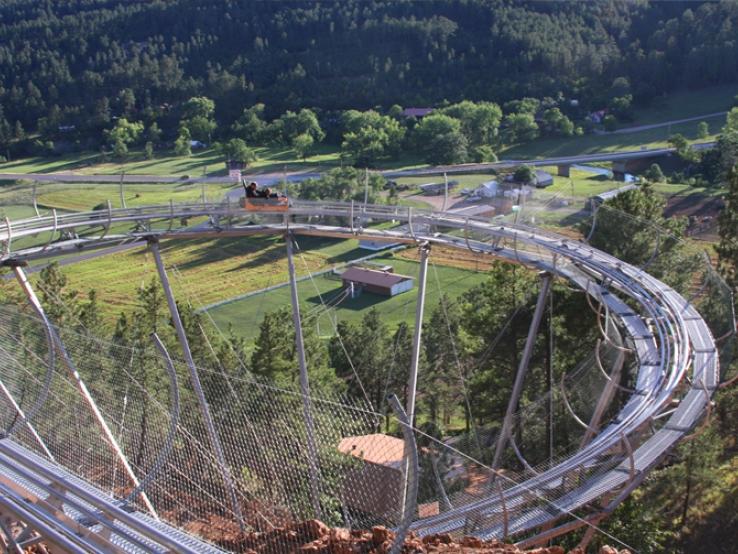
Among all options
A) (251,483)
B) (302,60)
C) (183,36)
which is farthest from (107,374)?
(183,36)

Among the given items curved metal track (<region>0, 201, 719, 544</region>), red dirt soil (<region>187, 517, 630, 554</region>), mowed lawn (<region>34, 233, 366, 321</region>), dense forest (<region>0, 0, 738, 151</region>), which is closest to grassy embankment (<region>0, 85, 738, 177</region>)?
dense forest (<region>0, 0, 738, 151</region>)

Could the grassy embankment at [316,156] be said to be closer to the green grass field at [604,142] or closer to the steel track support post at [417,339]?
the green grass field at [604,142]

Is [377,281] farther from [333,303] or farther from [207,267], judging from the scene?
[207,267]

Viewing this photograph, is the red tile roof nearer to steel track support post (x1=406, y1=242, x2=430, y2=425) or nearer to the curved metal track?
the curved metal track

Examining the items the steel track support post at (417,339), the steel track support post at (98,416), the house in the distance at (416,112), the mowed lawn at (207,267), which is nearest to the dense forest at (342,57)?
the house in the distance at (416,112)

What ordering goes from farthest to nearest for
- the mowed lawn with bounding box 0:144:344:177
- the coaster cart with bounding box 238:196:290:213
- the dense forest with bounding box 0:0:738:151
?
the dense forest with bounding box 0:0:738:151
the mowed lawn with bounding box 0:144:344:177
the coaster cart with bounding box 238:196:290:213

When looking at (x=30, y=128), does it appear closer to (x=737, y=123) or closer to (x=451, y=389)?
(x=737, y=123)
